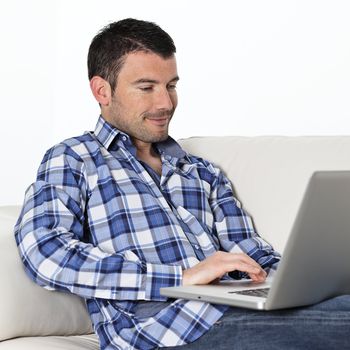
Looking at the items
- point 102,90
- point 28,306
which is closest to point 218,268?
point 28,306

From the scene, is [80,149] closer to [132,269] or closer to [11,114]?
[132,269]

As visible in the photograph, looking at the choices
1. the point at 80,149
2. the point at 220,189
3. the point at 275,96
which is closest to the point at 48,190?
the point at 80,149

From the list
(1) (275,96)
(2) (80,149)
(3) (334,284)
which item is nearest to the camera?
(3) (334,284)

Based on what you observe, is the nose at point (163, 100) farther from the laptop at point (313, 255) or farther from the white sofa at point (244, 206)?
the laptop at point (313, 255)

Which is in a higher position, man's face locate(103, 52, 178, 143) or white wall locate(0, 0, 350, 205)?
man's face locate(103, 52, 178, 143)

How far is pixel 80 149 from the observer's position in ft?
6.74

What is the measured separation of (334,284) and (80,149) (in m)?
0.73

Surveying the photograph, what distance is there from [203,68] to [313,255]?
2554 mm

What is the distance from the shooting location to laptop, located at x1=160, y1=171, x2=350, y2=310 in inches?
55.4

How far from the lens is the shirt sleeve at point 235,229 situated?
2.11 metres

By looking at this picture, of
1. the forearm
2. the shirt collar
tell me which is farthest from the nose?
the forearm

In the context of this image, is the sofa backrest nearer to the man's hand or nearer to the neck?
the neck

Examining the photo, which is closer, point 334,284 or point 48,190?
point 334,284

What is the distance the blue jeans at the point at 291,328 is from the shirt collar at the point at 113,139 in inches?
23.7
